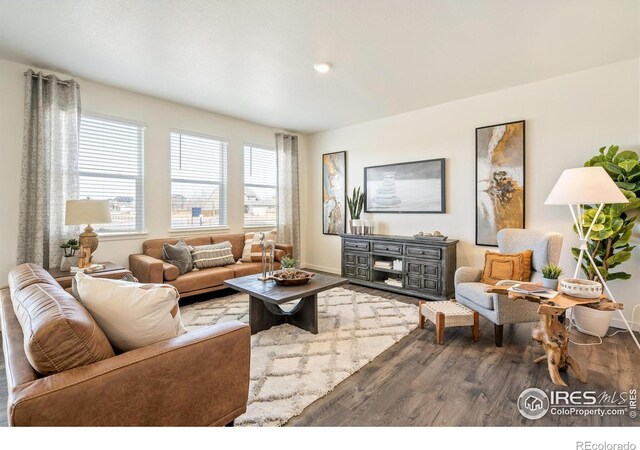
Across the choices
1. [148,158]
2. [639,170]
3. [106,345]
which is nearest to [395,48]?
[639,170]

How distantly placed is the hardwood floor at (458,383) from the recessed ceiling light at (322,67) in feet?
9.18

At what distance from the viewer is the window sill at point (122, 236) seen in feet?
12.2

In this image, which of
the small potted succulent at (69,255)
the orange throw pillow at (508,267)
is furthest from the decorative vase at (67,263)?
the orange throw pillow at (508,267)

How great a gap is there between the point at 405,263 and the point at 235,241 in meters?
2.59

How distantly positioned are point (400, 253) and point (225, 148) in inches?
126

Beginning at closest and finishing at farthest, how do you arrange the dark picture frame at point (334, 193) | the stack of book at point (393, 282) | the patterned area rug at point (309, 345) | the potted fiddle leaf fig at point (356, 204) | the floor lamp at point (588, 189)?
the patterned area rug at point (309, 345) → the floor lamp at point (588, 189) → the stack of book at point (393, 282) → the potted fiddle leaf fig at point (356, 204) → the dark picture frame at point (334, 193)

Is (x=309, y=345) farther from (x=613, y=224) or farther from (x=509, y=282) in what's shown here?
(x=613, y=224)

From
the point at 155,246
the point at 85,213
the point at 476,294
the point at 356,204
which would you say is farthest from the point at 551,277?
the point at 155,246

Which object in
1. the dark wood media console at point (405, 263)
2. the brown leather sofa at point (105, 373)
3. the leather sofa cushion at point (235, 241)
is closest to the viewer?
the brown leather sofa at point (105, 373)

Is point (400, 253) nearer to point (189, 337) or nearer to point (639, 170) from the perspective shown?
point (639, 170)

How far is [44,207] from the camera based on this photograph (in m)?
3.20

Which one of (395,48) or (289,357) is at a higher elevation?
(395,48)

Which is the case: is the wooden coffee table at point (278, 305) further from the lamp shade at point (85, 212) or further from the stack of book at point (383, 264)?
the stack of book at point (383, 264)

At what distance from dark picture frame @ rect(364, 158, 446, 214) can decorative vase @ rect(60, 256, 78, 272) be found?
398 cm
